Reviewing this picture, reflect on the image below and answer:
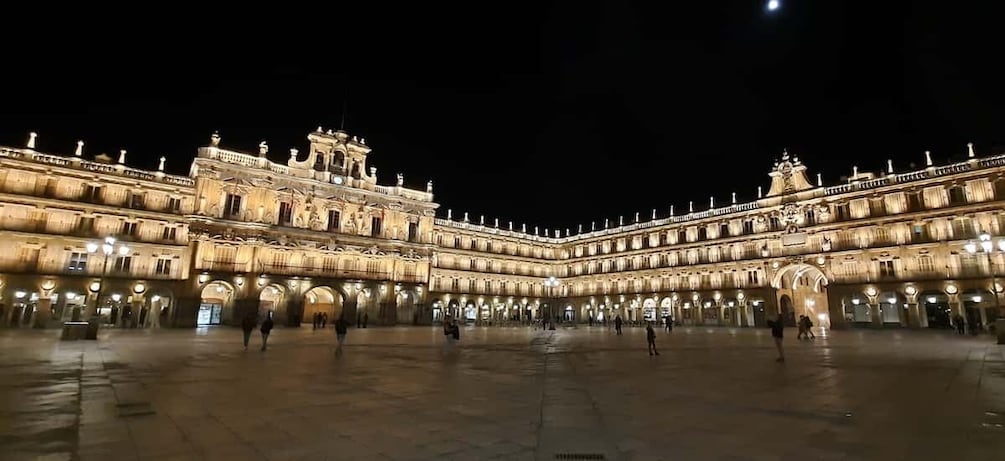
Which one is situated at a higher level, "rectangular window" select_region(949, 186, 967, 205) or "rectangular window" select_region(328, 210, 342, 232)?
"rectangular window" select_region(949, 186, 967, 205)

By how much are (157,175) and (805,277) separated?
220 feet

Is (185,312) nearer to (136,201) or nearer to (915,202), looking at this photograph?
(136,201)

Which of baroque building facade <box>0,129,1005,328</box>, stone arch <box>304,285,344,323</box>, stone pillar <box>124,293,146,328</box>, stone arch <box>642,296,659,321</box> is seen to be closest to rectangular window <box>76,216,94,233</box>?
baroque building facade <box>0,129,1005,328</box>

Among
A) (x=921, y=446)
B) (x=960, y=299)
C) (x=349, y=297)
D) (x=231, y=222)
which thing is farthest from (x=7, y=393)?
(x=960, y=299)

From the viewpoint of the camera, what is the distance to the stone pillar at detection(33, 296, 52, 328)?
35.1m

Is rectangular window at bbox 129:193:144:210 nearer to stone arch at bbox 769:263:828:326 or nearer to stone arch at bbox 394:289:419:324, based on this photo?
stone arch at bbox 394:289:419:324

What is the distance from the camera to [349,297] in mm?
47781

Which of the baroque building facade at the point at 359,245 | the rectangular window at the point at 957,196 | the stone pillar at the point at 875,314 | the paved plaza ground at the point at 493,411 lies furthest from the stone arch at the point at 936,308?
the paved plaza ground at the point at 493,411

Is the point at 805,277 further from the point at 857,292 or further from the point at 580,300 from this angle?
the point at 580,300

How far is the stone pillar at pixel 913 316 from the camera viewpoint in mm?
41844

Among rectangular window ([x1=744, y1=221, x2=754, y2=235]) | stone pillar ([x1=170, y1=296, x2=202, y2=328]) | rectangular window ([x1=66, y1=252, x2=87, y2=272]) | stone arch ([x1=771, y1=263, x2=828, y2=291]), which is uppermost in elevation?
rectangular window ([x1=744, y1=221, x2=754, y2=235])

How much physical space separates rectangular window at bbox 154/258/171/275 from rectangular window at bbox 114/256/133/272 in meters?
1.90

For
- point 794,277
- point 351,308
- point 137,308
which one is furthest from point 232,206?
point 794,277

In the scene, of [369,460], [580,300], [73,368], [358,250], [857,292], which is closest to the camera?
[369,460]
